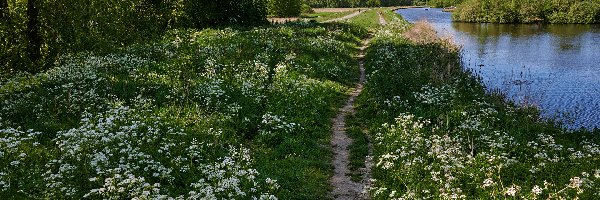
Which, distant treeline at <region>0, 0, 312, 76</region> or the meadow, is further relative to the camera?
distant treeline at <region>0, 0, 312, 76</region>

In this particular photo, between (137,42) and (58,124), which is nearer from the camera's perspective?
(58,124)

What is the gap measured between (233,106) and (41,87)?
7658mm

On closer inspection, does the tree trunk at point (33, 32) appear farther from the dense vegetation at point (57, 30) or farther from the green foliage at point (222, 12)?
the green foliage at point (222, 12)

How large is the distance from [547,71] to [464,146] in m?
20.2

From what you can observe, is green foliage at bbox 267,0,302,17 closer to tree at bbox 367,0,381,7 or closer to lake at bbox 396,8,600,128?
lake at bbox 396,8,600,128

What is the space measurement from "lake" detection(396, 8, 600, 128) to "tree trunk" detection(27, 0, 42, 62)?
22.4 metres

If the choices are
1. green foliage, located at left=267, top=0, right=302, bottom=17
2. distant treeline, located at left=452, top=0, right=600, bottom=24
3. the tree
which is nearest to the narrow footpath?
green foliage, located at left=267, top=0, right=302, bottom=17

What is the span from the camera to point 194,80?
19.0m

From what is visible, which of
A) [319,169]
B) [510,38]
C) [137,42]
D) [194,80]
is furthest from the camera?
[510,38]

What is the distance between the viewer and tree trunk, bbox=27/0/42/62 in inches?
835

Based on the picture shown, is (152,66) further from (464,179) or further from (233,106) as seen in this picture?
(464,179)

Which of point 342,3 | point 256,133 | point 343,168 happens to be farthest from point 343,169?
point 342,3

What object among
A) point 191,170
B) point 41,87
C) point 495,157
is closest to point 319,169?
point 191,170

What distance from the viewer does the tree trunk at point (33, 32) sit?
21219 mm
